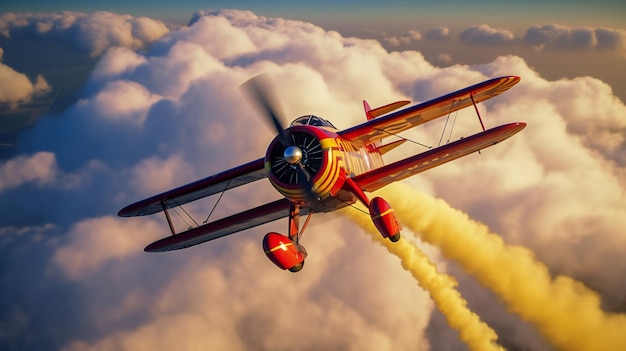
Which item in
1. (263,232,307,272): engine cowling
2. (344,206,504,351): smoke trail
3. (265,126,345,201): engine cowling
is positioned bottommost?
(344,206,504,351): smoke trail

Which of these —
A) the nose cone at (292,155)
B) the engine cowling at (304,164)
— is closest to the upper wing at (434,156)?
the engine cowling at (304,164)

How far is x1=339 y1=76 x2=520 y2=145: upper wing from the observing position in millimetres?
15836

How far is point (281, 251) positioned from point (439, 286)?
12.1m

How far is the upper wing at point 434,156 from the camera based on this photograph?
586 inches

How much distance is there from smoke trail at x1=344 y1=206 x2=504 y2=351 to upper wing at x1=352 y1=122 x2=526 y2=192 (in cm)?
644

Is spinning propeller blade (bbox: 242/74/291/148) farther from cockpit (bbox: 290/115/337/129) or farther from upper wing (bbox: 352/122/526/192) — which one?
upper wing (bbox: 352/122/526/192)

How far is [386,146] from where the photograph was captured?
2328 cm

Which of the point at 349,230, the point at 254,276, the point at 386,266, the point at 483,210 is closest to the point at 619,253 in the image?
the point at 483,210

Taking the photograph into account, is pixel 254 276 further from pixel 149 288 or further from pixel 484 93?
pixel 484 93

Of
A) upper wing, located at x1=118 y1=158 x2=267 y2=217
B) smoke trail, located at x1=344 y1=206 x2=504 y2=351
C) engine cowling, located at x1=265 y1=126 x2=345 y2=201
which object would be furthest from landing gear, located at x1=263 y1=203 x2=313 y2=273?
smoke trail, located at x1=344 y1=206 x2=504 y2=351

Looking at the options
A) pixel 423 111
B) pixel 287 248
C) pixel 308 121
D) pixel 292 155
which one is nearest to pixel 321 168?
pixel 292 155

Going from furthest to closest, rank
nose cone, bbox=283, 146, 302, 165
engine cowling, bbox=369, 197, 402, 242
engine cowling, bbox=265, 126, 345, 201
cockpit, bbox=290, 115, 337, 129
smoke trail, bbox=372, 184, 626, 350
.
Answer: smoke trail, bbox=372, 184, 626, 350 < cockpit, bbox=290, 115, 337, 129 < engine cowling, bbox=369, 197, 402, 242 < engine cowling, bbox=265, 126, 345, 201 < nose cone, bbox=283, 146, 302, 165

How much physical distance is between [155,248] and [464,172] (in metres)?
191

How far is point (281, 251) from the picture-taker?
15.0 m
